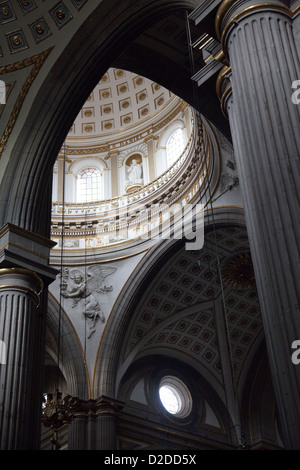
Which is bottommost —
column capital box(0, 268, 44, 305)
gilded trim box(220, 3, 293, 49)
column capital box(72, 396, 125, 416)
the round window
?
column capital box(0, 268, 44, 305)

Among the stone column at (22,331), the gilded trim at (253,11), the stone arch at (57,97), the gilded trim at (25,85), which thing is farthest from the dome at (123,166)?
the gilded trim at (253,11)

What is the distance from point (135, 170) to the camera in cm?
1933

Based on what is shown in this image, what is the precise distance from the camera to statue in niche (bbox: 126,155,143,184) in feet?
62.7

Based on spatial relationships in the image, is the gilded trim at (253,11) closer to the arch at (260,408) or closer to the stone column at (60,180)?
the stone column at (60,180)

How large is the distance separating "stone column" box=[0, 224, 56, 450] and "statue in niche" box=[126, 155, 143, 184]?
1029cm

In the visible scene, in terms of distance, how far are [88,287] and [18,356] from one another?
9.91 m

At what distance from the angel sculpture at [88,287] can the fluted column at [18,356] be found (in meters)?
8.73

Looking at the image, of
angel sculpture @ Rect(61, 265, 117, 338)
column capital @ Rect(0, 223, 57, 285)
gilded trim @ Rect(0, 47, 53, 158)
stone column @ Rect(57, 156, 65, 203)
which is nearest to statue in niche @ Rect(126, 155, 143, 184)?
stone column @ Rect(57, 156, 65, 203)

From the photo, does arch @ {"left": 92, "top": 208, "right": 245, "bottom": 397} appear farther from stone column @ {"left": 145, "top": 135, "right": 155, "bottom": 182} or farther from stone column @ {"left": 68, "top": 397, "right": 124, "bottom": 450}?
stone column @ {"left": 145, "top": 135, "right": 155, "bottom": 182}

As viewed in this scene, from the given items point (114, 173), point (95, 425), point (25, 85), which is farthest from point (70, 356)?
point (25, 85)

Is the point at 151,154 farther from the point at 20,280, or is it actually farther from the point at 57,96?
the point at 20,280

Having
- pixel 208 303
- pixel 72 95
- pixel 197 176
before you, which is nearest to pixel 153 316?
pixel 208 303

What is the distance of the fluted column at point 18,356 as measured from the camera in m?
7.48
